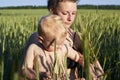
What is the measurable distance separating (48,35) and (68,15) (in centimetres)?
35

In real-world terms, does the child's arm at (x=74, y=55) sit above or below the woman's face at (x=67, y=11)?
below

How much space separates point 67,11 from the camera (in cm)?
167

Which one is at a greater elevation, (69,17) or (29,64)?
(69,17)

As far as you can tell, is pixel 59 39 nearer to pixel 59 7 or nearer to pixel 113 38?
pixel 59 7

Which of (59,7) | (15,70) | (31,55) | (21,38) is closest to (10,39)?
(21,38)

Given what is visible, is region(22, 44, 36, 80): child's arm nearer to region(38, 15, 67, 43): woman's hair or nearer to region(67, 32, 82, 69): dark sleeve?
region(38, 15, 67, 43): woman's hair

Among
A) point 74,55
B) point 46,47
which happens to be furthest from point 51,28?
point 74,55

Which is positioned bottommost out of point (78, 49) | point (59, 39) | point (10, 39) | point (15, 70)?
point (10, 39)

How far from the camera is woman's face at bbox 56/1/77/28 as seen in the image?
1634 mm

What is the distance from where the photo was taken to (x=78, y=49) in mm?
1705

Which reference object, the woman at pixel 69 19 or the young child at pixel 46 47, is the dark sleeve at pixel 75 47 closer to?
the woman at pixel 69 19

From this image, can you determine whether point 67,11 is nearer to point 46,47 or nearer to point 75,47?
point 75,47

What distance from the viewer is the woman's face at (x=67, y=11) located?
5.36 ft

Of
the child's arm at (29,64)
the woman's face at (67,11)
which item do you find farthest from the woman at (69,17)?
the child's arm at (29,64)
